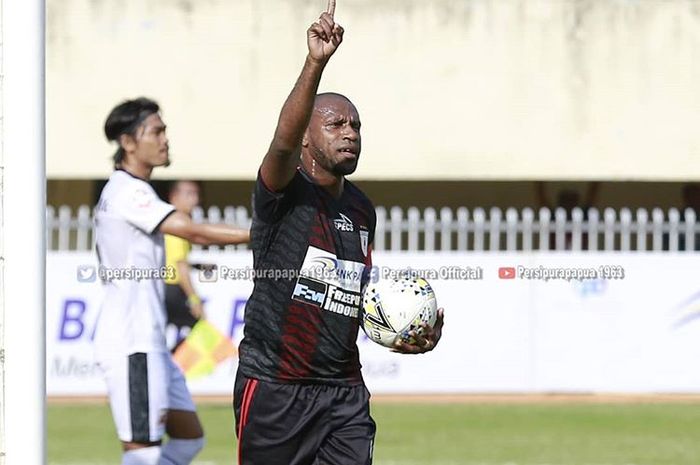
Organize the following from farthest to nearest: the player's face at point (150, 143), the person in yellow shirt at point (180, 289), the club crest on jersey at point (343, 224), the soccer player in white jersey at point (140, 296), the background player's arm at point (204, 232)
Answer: the person in yellow shirt at point (180, 289)
the player's face at point (150, 143)
the soccer player in white jersey at point (140, 296)
the background player's arm at point (204, 232)
the club crest on jersey at point (343, 224)

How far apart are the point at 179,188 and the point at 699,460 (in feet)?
28.7

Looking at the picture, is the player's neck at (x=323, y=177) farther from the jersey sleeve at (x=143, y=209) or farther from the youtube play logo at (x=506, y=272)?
the youtube play logo at (x=506, y=272)

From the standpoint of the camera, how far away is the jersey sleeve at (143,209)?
313 inches

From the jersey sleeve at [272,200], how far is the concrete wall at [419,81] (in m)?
12.7

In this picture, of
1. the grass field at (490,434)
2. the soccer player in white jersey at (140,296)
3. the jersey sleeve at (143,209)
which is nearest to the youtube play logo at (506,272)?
the grass field at (490,434)

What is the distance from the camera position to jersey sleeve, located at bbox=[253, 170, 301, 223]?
602 cm

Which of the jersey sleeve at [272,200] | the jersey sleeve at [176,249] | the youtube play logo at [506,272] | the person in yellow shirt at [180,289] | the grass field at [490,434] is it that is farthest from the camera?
the youtube play logo at [506,272]

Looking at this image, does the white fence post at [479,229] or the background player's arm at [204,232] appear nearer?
the background player's arm at [204,232]

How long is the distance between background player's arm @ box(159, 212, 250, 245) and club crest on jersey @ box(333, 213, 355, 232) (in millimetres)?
1395

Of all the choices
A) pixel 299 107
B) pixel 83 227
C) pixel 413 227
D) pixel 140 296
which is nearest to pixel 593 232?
pixel 413 227

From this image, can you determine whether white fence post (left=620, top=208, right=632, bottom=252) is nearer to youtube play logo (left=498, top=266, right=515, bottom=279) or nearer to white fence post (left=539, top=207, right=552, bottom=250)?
white fence post (left=539, top=207, right=552, bottom=250)

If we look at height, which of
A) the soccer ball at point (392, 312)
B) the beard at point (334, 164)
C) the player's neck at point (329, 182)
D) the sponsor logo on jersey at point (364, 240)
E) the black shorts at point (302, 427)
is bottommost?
the black shorts at point (302, 427)

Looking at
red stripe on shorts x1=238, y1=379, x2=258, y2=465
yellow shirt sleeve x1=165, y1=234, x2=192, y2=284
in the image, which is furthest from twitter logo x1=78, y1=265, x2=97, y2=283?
red stripe on shorts x1=238, y1=379, x2=258, y2=465

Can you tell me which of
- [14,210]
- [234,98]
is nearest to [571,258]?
[234,98]
